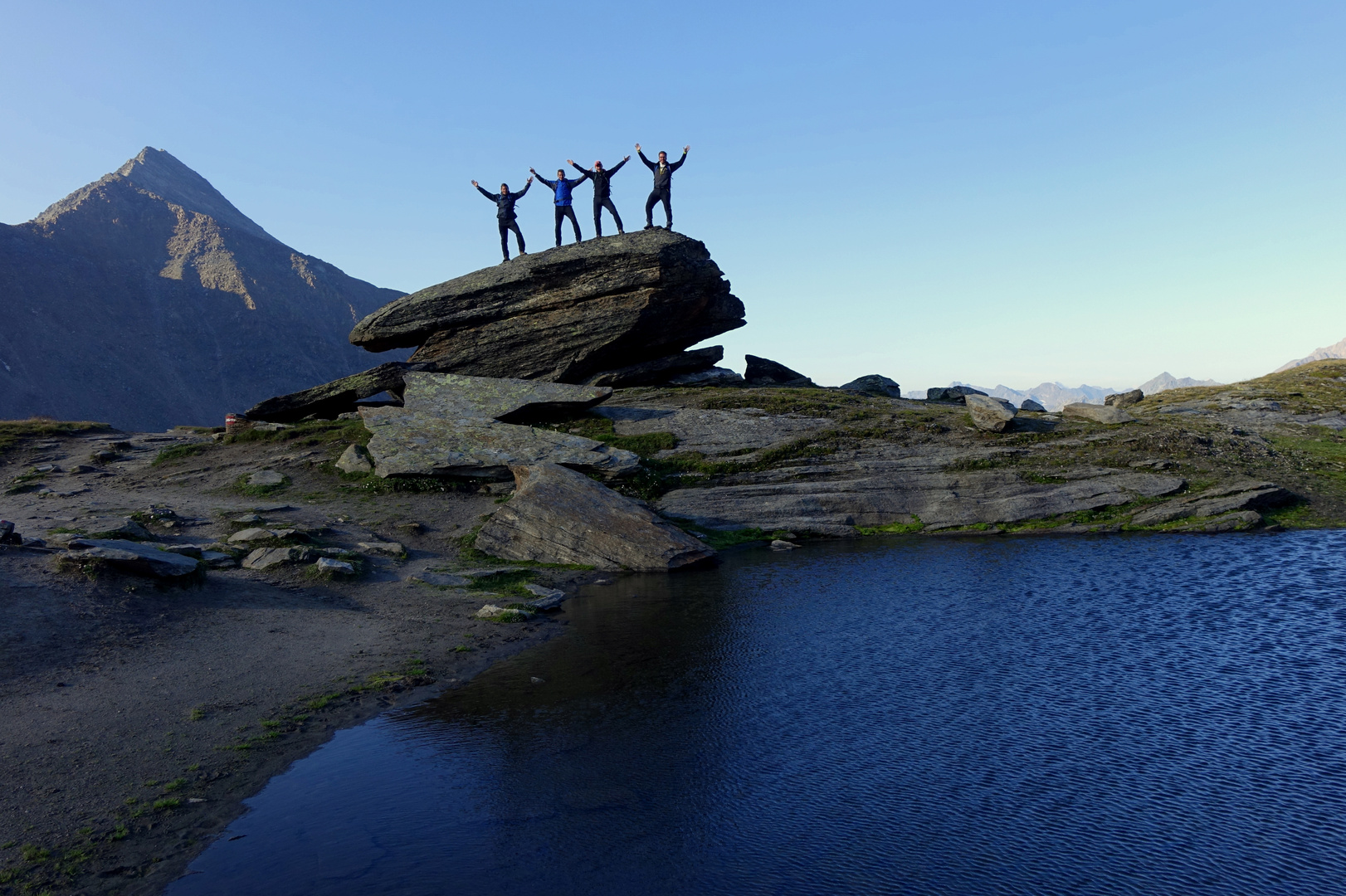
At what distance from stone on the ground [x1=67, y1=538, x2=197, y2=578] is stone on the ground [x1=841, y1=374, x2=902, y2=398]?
47.2 meters

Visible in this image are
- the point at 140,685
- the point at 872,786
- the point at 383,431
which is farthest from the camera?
the point at 383,431

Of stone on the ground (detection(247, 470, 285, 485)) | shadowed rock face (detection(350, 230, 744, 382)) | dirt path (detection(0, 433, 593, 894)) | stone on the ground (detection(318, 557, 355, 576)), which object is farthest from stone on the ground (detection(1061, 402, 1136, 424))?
stone on the ground (detection(247, 470, 285, 485))

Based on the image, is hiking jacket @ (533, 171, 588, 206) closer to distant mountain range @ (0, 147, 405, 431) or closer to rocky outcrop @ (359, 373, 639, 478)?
rocky outcrop @ (359, 373, 639, 478)

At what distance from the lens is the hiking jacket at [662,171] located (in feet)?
149

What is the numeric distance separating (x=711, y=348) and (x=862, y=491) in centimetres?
2110

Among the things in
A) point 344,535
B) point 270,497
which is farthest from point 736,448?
point 270,497

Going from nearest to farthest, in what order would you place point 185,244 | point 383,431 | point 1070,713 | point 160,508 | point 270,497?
point 1070,713, point 160,508, point 270,497, point 383,431, point 185,244

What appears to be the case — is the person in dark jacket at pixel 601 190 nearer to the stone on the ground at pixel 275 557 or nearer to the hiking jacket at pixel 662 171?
the hiking jacket at pixel 662 171

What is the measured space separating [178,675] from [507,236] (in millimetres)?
38324

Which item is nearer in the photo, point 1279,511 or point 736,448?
point 1279,511

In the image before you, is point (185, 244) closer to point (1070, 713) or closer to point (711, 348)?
point (711, 348)

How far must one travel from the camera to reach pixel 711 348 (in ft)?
181

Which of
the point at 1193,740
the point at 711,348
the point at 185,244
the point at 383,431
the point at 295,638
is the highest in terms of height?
the point at 185,244

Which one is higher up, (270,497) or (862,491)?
(270,497)
